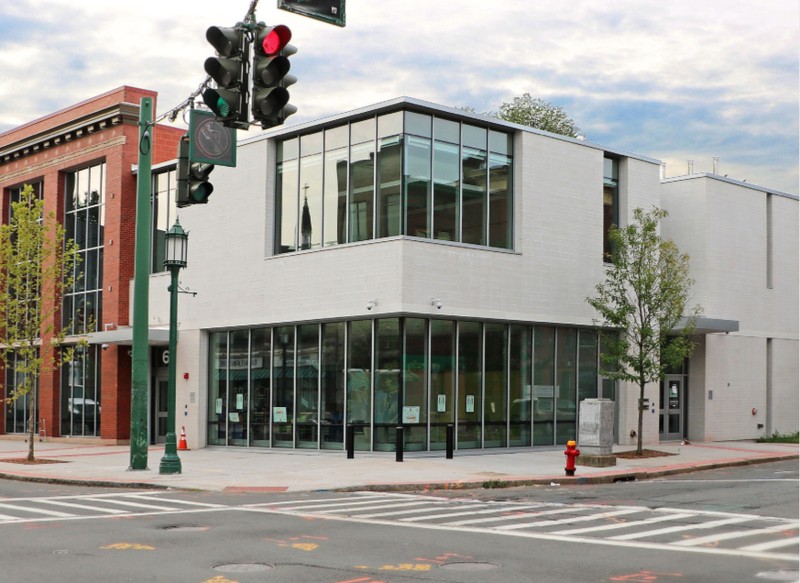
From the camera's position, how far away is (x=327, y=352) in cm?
2880

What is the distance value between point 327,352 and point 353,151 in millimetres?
5526

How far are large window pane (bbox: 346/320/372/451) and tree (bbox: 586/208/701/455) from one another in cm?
634

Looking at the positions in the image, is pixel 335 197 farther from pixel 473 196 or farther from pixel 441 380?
pixel 441 380

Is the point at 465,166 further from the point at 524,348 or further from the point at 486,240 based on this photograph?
the point at 524,348

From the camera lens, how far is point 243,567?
10570mm

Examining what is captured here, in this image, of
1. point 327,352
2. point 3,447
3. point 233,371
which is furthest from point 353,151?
point 3,447

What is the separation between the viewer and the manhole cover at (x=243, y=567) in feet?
34.0

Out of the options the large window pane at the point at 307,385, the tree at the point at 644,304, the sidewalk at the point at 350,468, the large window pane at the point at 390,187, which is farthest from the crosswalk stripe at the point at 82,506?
the tree at the point at 644,304

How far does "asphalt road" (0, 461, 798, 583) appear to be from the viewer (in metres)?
9.95

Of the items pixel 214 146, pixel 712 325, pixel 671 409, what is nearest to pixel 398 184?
pixel 712 325

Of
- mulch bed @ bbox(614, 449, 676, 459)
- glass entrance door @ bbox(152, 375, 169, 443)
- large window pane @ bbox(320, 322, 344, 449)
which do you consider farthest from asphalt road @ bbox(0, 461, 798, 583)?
glass entrance door @ bbox(152, 375, 169, 443)

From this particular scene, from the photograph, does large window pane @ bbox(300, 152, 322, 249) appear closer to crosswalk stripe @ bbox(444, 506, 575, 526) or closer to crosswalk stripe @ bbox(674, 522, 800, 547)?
crosswalk stripe @ bbox(444, 506, 575, 526)

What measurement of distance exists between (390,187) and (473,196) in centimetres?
253

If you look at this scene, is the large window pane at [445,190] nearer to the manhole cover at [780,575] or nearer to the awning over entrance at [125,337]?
the awning over entrance at [125,337]
